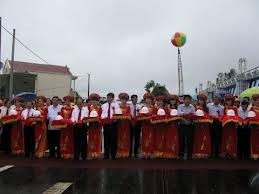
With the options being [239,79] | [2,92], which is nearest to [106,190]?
[239,79]

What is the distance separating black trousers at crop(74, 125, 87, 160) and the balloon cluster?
348 inches

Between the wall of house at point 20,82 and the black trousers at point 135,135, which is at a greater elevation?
the wall of house at point 20,82

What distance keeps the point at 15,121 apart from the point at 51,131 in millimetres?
1185

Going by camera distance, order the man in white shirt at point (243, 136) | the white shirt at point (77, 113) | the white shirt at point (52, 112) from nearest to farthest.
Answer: the white shirt at point (77, 113)
the man in white shirt at point (243, 136)
the white shirt at point (52, 112)

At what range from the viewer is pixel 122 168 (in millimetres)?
9180

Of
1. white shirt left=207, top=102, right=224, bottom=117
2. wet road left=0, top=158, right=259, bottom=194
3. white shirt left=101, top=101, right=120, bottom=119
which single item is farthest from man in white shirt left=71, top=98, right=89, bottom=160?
white shirt left=207, top=102, right=224, bottom=117

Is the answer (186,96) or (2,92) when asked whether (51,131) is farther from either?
(2,92)

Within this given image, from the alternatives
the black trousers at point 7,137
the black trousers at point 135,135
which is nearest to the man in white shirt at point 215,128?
the black trousers at point 135,135

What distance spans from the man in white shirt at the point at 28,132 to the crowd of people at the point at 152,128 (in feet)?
0.61

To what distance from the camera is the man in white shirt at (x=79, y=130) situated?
10781 mm

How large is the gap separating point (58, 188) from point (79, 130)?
12.7 feet

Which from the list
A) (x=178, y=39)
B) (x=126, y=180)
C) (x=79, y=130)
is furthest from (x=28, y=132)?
(x=178, y=39)

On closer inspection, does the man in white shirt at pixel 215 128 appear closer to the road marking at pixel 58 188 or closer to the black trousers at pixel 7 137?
the road marking at pixel 58 188

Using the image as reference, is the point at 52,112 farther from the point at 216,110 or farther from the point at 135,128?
the point at 216,110
